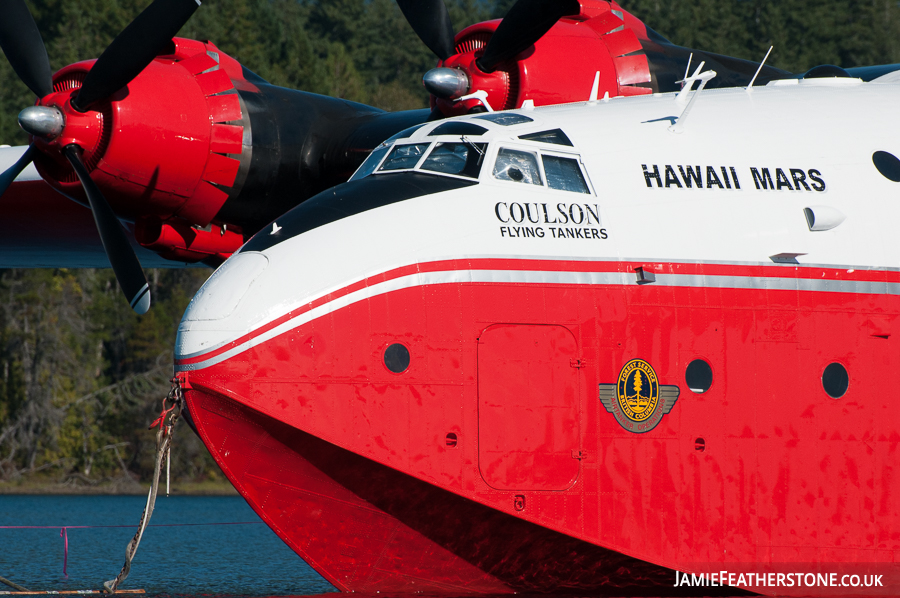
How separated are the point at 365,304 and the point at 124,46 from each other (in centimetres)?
532

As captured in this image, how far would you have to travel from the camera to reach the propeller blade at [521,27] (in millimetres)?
12586

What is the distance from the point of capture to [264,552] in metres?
20.4

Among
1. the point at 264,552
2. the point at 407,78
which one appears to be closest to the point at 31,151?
the point at 264,552

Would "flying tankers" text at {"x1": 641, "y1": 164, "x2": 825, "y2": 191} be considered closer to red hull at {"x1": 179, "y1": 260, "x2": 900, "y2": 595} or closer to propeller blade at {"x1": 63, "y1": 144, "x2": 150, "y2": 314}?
red hull at {"x1": 179, "y1": 260, "x2": 900, "y2": 595}

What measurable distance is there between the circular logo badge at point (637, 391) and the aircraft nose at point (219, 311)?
126 inches

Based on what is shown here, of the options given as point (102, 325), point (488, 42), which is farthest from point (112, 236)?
point (102, 325)

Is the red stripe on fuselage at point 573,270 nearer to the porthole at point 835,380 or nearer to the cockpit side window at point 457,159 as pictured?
the porthole at point 835,380

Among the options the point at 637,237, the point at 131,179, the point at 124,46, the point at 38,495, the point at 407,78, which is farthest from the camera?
the point at 407,78

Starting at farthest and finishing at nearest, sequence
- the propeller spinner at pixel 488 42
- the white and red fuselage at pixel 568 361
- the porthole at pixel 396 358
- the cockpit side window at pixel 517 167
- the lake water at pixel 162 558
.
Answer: the lake water at pixel 162 558
the propeller spinner at pixel 488 42
the cockpit side window at pixel 517 167
the porthole at pixel 396 358
the white and red fuselage at pixel 568 361

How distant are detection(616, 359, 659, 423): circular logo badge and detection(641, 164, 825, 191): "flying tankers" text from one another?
1.74 m

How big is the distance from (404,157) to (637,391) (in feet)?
10.1

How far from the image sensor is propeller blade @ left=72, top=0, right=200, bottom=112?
12531mm

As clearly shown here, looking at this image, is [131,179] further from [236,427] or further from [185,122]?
[236,427]

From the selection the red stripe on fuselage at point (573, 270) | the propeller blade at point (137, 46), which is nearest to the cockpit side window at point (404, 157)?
the red stripe on fuselage at point (573, 270)
